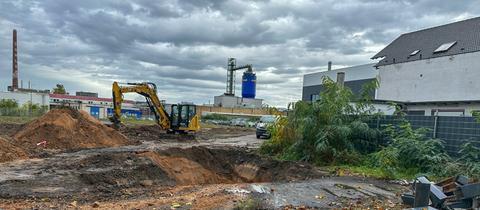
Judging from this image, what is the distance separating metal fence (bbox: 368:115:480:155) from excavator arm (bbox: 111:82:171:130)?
17.4 metres

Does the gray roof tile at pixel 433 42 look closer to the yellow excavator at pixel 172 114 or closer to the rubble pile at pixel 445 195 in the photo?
the yellow excavator at pixel 172 114

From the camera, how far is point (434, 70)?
26906 millimetres

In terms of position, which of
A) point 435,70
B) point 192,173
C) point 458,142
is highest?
point 435,70

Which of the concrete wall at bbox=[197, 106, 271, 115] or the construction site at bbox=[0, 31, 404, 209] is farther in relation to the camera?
the concrete wall at bbox=[197, 106, 271, 115]

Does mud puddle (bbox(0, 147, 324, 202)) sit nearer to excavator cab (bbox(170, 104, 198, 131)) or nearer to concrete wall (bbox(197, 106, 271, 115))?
excavator cab (bbox(170, 104, 198, 131))

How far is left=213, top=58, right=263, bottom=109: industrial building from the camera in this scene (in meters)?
72.8

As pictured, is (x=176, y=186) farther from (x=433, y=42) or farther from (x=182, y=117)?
(x=433, y=42)

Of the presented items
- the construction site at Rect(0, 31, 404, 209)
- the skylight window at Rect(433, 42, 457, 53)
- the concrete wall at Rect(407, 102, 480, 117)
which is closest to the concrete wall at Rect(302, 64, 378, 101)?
the skylight window at Rect(433, 42, 457, 53)

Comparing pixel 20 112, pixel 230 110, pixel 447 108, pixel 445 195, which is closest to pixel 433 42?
pixel 447 108

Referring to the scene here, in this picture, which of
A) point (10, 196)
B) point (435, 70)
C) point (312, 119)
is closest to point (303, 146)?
point (312, 119)

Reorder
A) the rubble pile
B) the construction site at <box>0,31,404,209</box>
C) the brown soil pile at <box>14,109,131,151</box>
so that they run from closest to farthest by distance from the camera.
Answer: the rubble pile < the construction site at <box>0,31,404,209</box> < the brown soil pile at <box>14,109,131,151</box>

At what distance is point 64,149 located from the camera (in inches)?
705

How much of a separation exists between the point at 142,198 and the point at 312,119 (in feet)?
23.9

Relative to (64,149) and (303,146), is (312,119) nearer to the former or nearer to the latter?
(303,146)
